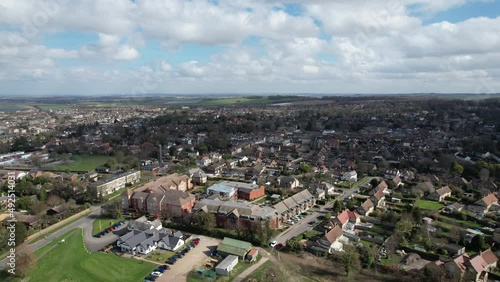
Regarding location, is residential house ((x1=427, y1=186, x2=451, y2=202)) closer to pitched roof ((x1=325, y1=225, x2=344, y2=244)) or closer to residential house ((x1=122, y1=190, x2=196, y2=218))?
pitched roof ((x1=325, y1=225, x2=344, y2=244))

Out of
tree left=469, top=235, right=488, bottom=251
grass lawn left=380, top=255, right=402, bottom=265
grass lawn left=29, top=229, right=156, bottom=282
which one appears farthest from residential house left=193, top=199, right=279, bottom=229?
tree left=469, top=235, right=488, bottom=251

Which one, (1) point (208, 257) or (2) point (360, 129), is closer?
(1) point (208, 257)

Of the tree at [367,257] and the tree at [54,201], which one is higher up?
the tree at [54,201]

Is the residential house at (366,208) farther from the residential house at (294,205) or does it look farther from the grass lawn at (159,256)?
the grass lawn at (159,256)

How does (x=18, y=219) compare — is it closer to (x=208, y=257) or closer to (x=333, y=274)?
(x=208, y=257)

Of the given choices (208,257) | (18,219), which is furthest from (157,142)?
(208,257)

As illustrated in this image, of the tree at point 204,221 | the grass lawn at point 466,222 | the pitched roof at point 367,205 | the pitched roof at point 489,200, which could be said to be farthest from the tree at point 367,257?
the pitched roof at point 489,200

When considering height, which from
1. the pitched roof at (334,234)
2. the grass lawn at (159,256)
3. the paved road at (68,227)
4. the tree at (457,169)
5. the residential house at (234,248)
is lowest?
the grass lawn at (159,256)
